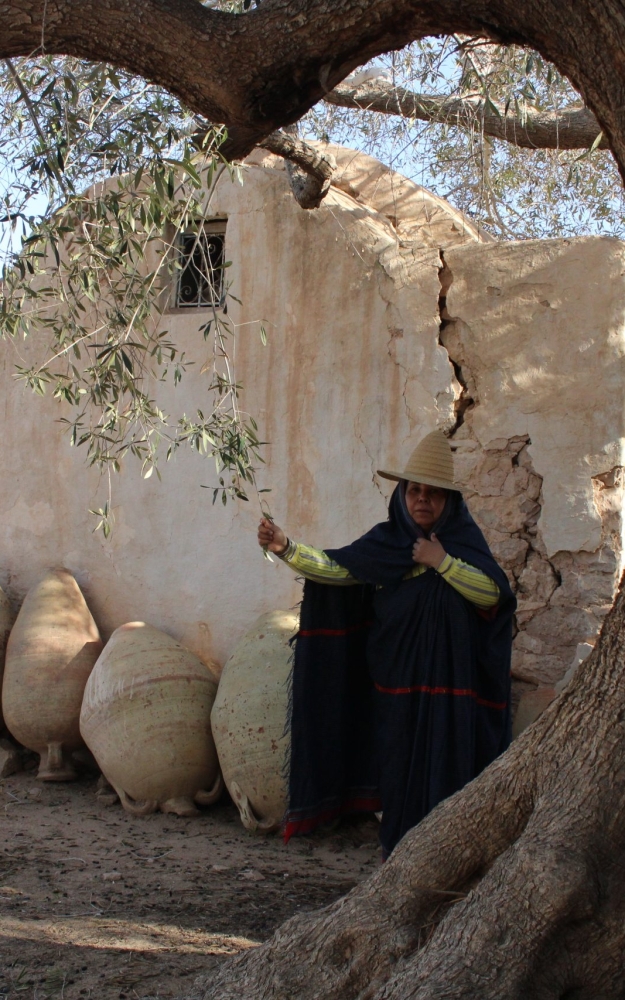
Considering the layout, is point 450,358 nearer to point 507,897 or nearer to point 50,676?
point 50,676

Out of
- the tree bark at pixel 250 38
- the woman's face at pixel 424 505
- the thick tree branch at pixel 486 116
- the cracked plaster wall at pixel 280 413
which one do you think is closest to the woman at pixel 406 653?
the woman's face at pixel 424 505

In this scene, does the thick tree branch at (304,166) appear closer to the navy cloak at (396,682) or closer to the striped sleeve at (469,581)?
the navy cloak at (396,682)

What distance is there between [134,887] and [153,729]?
45.9 inches

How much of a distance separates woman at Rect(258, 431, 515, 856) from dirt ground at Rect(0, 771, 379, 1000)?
1.42ft

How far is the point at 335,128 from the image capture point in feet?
24.6

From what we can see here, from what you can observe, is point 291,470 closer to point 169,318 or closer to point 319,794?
point 169,318

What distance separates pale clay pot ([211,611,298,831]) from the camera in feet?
16.8

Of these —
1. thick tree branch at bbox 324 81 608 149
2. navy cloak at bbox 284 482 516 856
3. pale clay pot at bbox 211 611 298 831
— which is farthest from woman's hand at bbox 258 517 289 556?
thick tree branch at bbox 324 81 608 149

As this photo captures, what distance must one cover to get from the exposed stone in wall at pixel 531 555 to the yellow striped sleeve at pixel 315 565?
51.7 inches

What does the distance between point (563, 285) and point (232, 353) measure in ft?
6.26

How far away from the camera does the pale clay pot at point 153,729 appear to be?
5.39 metres

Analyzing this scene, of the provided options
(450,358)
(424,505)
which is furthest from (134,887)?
(450,358)

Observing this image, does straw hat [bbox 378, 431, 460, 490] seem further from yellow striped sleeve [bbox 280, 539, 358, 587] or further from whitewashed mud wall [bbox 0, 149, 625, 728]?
whitewashed mud wall [bbox 0, 149, 625, 728]

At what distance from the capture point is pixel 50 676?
5.92 m
